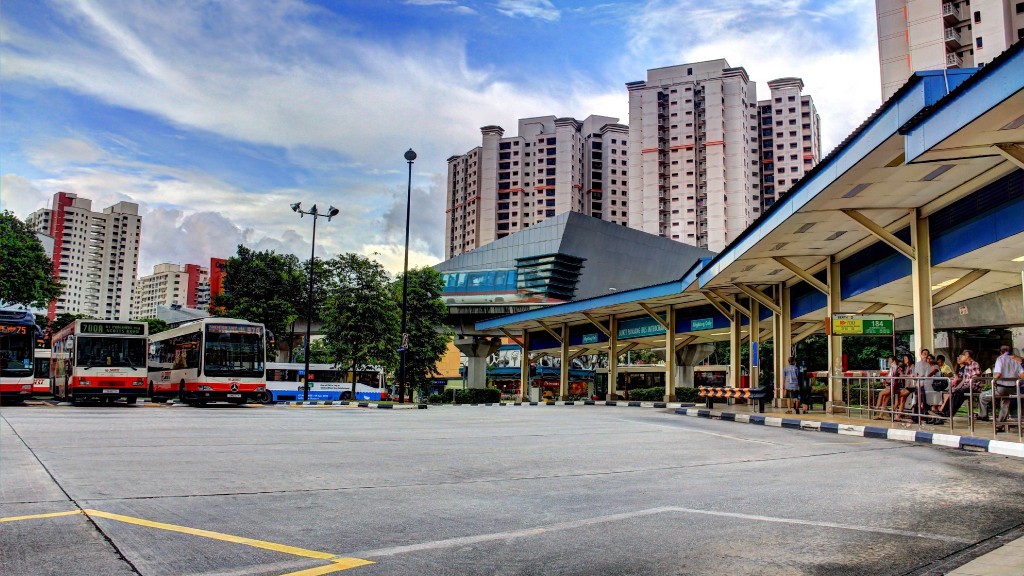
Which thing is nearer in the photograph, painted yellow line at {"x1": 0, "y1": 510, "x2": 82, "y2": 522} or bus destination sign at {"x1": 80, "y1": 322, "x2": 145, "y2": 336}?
painted yellow line at {"x1": 0, "y1": 510, "x2": 82, "y2": 522}

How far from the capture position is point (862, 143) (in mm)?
13273

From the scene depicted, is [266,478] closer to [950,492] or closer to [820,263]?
[950,492]

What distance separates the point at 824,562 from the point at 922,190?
1375 cm

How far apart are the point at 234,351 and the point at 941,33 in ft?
221

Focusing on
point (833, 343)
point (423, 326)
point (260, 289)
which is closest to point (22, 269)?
point (260, 289)

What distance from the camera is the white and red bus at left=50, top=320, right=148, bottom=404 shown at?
75.7ft

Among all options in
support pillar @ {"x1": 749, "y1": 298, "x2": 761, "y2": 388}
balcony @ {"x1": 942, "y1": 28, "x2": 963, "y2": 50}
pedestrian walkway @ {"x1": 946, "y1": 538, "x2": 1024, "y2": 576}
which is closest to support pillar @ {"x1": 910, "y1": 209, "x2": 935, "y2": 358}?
support pillar @ {"x1": 749, "y1": 298, "x2": 761, "y2": 388}

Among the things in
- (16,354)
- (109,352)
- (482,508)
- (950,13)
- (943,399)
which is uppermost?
(950,13)

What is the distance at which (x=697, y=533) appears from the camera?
16.6ft

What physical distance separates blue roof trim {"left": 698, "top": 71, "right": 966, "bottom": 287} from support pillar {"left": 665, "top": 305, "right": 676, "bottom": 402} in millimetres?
16460

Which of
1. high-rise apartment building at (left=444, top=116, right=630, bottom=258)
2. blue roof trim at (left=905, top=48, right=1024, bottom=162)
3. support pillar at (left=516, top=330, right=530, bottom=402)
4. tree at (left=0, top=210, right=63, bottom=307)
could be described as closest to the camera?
blue roof trim at (left=905, top=48, right=1024, bottom=162)

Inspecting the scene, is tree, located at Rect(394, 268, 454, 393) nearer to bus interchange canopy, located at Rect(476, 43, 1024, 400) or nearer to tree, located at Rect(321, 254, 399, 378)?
tree, located at Rect(321, 254, 399, 378)

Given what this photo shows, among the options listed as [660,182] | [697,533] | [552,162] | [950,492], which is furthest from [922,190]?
[552,162]

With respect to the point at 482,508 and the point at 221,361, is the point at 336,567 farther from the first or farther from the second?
the point at 221,361
